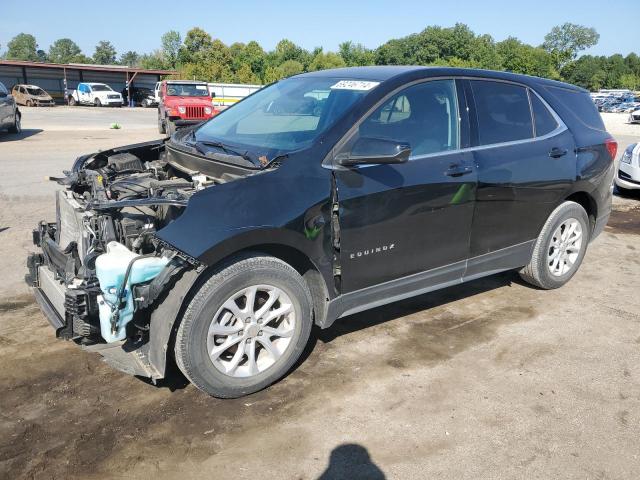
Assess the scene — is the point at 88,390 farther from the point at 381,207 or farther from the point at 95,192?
the point at 381,207

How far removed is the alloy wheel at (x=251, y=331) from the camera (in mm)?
3033

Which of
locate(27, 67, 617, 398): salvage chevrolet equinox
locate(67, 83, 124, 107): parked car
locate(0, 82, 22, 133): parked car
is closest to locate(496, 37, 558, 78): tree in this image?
locate(67, 83, 124, 107): parked car

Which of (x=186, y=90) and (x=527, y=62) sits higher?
(x=527, y=62)

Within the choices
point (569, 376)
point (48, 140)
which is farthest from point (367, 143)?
point (48, 140)

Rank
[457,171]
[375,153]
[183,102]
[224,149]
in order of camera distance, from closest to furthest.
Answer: [375,153]
[224,149]
[457,171]
[183,102]

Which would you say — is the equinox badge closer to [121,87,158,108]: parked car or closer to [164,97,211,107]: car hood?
[164,97,211,107]: car hood

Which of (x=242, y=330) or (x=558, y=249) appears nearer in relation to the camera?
(x=242, y=330)

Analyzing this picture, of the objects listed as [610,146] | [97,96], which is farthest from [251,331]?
[97,96]

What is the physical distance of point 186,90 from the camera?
22359 mm

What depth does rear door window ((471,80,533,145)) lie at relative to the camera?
403 centimetres

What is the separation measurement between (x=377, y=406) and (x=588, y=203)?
316 cm

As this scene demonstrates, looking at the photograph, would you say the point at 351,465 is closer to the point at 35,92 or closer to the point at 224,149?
the point at 224,149

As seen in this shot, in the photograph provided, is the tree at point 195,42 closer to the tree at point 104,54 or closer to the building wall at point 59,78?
the building wall at point 59,78

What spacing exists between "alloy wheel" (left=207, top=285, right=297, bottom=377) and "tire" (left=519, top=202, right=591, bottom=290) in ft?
8.36
